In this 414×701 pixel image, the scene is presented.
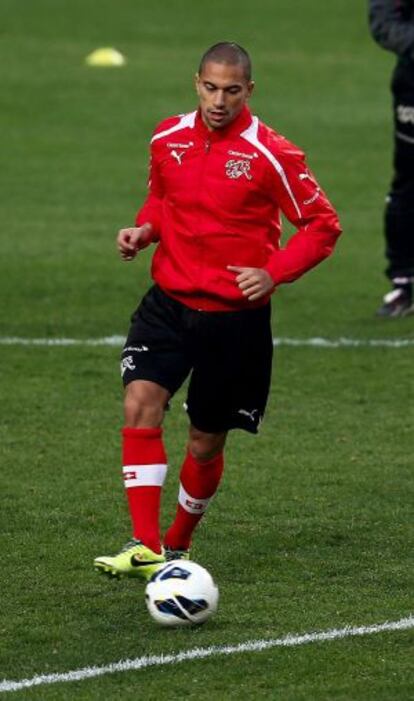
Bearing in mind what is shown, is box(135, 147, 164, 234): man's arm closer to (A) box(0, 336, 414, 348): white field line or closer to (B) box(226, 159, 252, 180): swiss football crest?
(B) box(226, 159, 252, 180): swiss football crest

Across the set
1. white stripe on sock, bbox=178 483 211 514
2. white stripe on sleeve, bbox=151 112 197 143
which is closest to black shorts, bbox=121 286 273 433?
white stripe on sock, bbox=178 483 211 514

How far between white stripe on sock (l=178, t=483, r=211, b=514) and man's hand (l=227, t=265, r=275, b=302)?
3.02 ft

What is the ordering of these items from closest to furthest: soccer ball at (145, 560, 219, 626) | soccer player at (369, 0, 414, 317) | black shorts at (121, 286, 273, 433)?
soccer ball at (145, 560, 219, 626)
black shorts at (121, 286, 273, 433)
soccer player at (369, 0, 414, 317)

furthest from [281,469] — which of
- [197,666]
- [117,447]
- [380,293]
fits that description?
[380,293]

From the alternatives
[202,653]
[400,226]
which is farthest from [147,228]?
[400,226]

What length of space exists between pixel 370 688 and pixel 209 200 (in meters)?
2.10

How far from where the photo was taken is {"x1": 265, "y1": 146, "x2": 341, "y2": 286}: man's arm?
7418 mm

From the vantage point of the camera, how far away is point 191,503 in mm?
7746

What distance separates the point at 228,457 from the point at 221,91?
9.25 ft

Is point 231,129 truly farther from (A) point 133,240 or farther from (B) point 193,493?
(B) point 193,493

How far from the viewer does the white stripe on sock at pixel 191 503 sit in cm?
775

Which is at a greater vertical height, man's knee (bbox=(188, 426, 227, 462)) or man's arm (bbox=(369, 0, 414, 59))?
man's knee (bbox=(188, 426, 227, 462))

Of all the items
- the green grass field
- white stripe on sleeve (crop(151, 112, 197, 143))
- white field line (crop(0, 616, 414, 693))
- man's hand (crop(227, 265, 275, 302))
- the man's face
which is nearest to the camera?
white field line (crop(0, 616, 414, 693))

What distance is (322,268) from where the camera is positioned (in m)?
15.9
